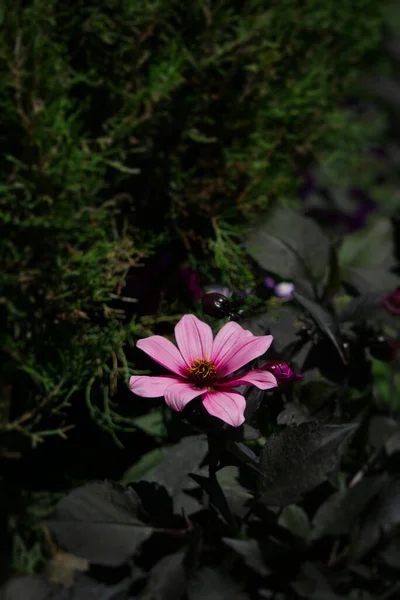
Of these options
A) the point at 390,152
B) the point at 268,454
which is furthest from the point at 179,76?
the point at 390,152

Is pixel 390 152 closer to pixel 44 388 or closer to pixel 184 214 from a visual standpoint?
pixel 184 214

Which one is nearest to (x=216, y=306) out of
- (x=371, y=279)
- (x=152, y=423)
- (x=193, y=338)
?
(x=193, y=338)

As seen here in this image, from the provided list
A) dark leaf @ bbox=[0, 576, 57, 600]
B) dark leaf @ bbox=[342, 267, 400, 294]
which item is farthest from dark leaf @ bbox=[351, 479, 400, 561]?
dark leaf @ bbox=[342, 267, 400, 294]

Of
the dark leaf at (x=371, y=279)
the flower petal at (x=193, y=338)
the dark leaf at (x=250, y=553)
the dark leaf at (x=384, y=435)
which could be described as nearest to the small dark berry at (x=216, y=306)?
the flower petal at (x=193, y=338)

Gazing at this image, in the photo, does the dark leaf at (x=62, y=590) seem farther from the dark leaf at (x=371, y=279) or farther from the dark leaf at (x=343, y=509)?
the dark leaf at (x=371, y=279)

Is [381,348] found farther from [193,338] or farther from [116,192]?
[116,192]
